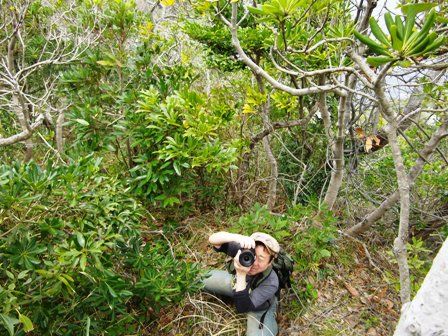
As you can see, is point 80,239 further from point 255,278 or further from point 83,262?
point 255,278

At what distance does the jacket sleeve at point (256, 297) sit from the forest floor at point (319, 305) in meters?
0.33

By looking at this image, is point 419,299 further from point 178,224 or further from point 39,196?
point 178,224

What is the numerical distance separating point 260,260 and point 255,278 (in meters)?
0.19

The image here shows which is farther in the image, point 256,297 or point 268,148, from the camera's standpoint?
point 268,148

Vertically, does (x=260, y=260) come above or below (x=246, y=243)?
below

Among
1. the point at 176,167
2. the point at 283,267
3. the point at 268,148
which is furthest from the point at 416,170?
the point at 176,167

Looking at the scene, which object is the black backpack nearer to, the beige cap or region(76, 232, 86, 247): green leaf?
the beige cap

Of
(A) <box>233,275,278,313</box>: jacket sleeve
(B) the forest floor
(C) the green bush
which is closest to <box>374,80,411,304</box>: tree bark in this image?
(A) <box>233,275,278,313</box>: jacket sleeve

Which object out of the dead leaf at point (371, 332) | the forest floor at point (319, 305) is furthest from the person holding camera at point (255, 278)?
the dead leaf at point (371, 332)

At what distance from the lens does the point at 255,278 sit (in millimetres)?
2826

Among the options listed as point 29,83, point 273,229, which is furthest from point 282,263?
point 29,83

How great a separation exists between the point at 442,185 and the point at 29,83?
5.77m

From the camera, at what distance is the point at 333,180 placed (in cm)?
341

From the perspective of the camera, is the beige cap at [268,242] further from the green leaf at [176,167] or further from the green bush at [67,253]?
the green leaf at [176,167]
